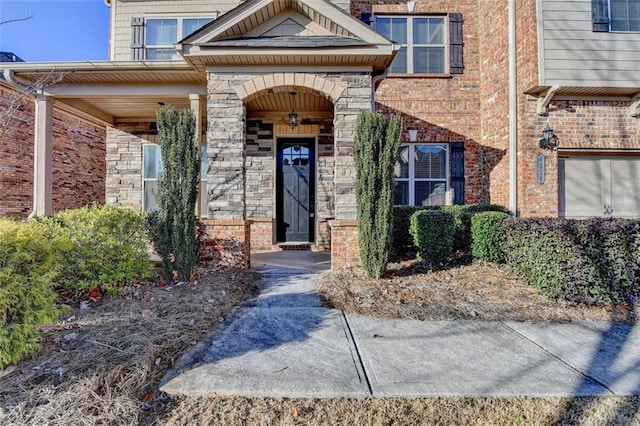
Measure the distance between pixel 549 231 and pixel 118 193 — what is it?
8783mm

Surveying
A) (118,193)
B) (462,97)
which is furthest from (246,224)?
(462,97)

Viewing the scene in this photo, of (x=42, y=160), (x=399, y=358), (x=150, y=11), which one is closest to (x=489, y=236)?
(x=399, y=358)

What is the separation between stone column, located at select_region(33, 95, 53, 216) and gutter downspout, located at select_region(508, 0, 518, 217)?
9069 mm

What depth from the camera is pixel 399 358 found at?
9.04ft

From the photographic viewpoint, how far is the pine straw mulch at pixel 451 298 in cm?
371

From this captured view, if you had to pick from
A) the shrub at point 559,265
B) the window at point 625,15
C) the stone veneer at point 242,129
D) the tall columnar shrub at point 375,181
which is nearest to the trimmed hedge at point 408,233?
the stone veneer at point 242,129

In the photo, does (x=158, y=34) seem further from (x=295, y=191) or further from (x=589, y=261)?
(x=589, y=261)

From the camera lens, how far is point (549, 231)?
4172 millimetres

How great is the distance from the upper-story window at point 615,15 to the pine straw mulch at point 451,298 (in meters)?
5.29

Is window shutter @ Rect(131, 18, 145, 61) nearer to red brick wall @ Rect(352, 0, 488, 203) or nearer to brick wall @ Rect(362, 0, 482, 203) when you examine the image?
red brick wall @ Rect(352, 0, 488, 203)

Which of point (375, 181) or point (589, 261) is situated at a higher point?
point (375, 181)

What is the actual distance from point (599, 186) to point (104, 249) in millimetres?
9054

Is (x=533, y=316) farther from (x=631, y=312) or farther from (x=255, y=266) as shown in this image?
(x=255, y=266)

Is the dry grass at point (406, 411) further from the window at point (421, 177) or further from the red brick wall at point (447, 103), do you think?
the red brick wall at point (447, 103)
